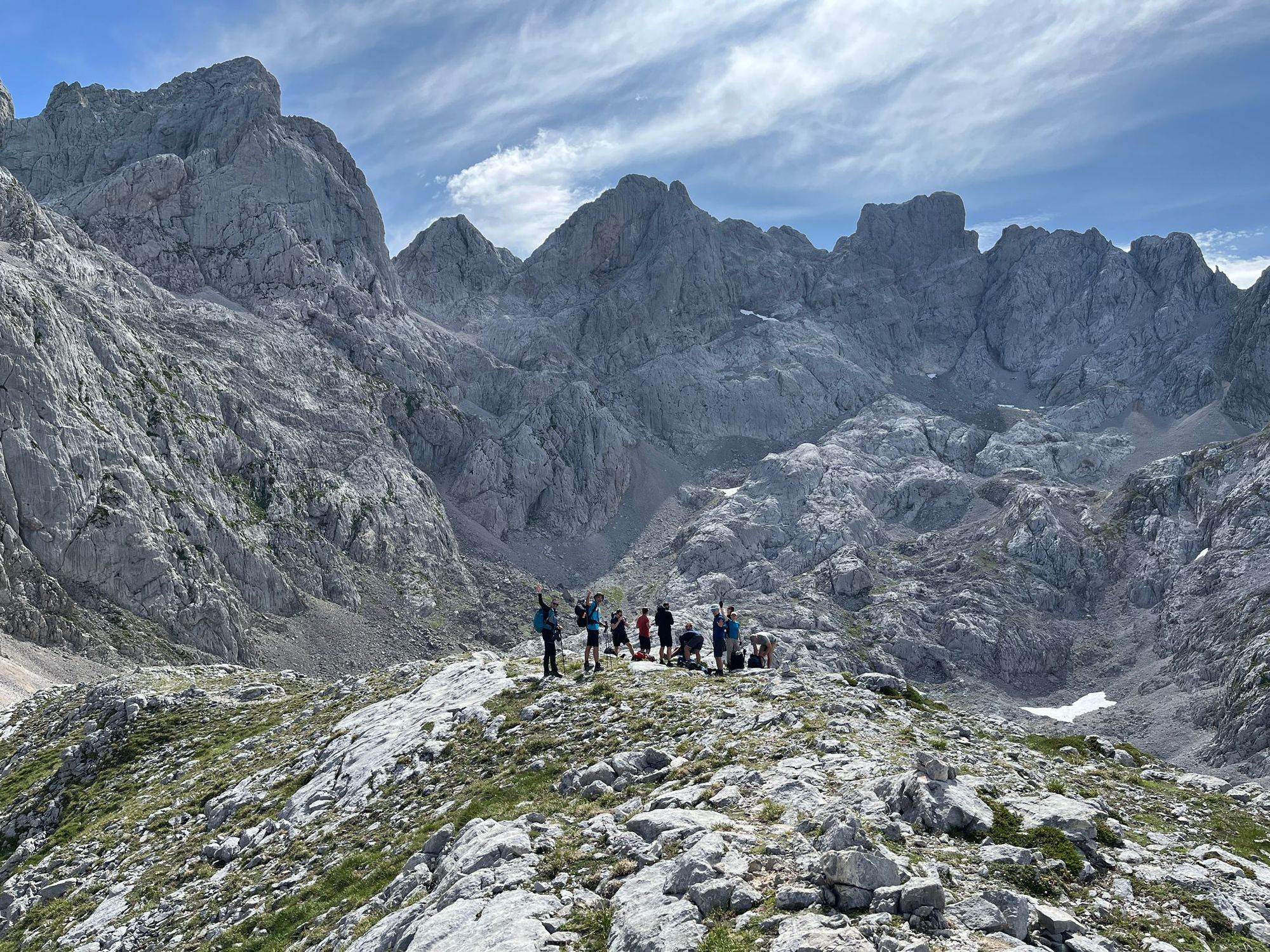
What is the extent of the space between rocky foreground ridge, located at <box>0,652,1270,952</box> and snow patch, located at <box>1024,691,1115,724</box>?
126857 mm

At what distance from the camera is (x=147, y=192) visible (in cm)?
17638

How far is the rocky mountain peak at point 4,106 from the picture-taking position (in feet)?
642

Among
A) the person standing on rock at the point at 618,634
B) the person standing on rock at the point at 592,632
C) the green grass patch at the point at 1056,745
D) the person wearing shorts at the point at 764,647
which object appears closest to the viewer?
the green grass patch at the point at 1056,745

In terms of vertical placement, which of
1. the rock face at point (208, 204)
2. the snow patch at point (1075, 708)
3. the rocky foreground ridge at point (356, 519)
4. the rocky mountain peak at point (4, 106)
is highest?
the rocky mountain peak at point (4, 106)

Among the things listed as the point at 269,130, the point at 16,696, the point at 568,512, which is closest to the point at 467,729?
the point at 16,696

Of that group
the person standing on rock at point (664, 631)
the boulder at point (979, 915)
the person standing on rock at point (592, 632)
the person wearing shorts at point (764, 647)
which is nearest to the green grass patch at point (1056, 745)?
the boulder at point (979, 915)

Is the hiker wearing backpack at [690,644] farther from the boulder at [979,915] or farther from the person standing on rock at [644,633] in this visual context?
the boulder at [979,915]

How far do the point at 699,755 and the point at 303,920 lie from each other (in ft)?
30.6

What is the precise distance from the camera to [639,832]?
14.3 m

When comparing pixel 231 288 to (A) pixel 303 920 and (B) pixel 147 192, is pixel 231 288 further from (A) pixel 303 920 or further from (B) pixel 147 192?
(A) pixel 303 920

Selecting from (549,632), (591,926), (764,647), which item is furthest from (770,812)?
(764,647)

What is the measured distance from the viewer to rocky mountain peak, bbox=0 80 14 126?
196 meters

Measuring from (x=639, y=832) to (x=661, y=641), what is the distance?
2081cm

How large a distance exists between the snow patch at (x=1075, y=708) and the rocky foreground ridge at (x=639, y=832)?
126857 millimetres
